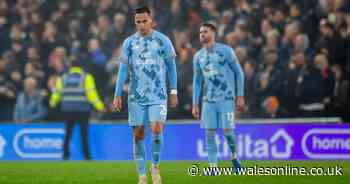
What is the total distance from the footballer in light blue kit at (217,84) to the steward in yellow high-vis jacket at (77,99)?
19.2ft

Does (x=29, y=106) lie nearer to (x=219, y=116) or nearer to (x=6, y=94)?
(x=6, y=94)

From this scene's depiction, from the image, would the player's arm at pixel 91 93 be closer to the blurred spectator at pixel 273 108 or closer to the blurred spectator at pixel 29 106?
the blurred spectator at pixel 29 106

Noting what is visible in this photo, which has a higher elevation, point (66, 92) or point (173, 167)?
point (66, 92)

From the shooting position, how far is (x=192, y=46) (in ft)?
76.5

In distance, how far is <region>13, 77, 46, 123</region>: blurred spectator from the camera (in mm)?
24219

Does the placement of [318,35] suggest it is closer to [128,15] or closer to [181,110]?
[181,110]

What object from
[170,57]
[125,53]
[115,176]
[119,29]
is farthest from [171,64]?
[119,29]

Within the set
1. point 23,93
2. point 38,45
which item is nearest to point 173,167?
point 23,93

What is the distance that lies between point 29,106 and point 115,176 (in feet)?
31.1

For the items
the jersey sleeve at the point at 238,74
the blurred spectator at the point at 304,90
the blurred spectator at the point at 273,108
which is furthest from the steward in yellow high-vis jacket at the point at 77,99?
the jersey sleeve at the point at 238,74

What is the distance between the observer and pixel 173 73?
13648 millimetres

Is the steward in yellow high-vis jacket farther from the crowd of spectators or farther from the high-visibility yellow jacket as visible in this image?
the crowd of spectators

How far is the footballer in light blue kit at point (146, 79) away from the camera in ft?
44.1

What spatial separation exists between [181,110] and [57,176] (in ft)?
24.8
